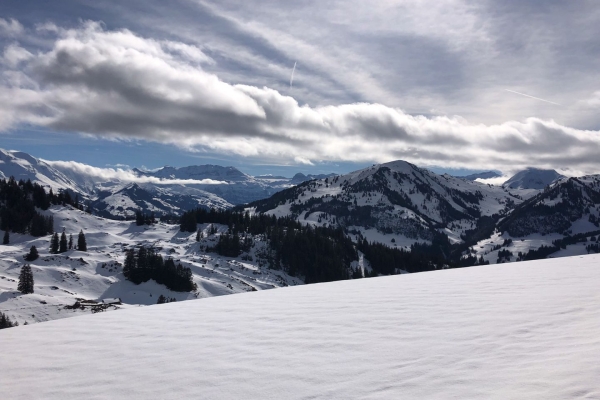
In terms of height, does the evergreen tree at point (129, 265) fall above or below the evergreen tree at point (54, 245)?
below

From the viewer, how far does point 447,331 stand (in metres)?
9.27

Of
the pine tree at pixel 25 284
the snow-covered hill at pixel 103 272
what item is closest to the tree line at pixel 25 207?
the snow-covered hill at pixel 103 272

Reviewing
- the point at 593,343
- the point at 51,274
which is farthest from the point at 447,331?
the point at 51,274

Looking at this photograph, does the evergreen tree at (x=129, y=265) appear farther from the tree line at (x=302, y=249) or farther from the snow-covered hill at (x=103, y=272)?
the tree line at (x=302, y=249)

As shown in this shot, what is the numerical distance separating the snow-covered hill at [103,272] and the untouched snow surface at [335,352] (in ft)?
221

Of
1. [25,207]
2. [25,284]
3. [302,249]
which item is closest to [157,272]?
[25,284]

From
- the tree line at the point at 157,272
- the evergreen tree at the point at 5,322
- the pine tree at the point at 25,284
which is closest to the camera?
the evergreen tree at the point at 5,322

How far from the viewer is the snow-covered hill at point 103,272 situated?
69.5 metres

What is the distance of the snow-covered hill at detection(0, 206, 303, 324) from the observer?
69500 millimetres

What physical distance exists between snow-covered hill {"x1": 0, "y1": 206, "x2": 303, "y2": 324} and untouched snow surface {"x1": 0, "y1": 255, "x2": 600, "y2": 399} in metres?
67.5

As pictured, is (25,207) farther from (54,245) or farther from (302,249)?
(302,249)

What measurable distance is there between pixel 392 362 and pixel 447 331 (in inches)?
111

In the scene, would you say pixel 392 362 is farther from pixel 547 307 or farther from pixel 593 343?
pixel 547 307

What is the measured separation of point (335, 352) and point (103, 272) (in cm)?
10826
